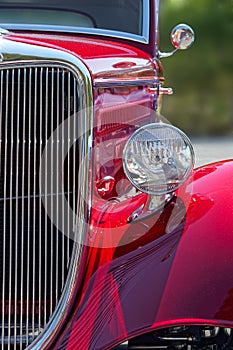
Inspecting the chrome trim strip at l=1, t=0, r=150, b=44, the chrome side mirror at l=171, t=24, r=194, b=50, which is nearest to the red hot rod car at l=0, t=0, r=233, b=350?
the chrome trim strip at l=1, t=0, r=150, b=44

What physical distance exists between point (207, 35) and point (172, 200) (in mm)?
15822

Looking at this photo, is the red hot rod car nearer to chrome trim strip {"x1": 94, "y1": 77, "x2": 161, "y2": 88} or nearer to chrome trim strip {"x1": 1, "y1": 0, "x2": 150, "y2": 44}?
chrome trim strip {"x1": 94, "y1": 77, "x2": 161, "y2": 88}

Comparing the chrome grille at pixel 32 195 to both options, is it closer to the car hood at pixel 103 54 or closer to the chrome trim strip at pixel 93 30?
the car hood at pixel 103 54

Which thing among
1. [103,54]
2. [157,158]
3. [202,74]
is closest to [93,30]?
[103,54]

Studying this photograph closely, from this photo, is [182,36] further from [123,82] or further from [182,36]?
[123,82]

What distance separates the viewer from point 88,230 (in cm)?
272

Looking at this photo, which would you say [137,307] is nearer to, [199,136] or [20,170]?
[20,170]

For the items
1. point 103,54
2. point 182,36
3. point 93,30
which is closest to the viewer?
point 103,54

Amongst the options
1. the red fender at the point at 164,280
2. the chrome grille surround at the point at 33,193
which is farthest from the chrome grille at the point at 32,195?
the red fender at the point at 164,280

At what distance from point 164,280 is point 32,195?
59 centimetres

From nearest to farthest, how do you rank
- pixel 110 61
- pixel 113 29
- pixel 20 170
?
1. pixel 20 170
2. pixel 110 61
3. pixel 113 29

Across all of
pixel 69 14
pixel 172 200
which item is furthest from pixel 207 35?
pixel 172 200

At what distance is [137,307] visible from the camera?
2.52m

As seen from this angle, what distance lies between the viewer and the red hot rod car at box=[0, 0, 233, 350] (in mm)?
2523
